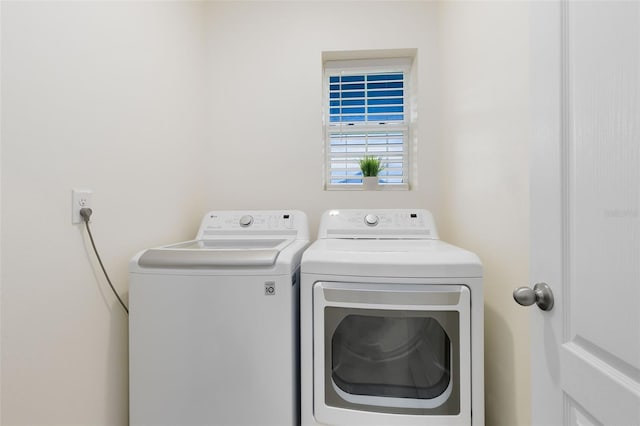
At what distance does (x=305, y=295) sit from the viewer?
3.85ft

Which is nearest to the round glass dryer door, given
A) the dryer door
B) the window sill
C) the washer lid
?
the dryer door

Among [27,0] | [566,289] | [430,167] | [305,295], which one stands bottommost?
[305,295]

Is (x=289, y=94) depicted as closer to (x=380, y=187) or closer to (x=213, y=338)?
(x=380, y=187)

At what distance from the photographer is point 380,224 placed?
174cm

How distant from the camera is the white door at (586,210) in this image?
0.47 m

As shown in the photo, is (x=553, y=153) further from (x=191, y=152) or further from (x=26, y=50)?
(x=191, y=152)

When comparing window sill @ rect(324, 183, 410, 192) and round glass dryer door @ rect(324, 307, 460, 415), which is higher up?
window sill @ rect(324, 183, 410, 192)

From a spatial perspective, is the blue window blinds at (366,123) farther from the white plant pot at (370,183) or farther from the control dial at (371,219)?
the control dial at (371,219)

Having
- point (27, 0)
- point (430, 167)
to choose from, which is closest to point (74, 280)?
point (27, 0)

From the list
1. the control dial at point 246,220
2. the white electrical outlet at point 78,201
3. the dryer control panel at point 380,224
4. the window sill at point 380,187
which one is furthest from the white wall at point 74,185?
the window sill at point 380,187

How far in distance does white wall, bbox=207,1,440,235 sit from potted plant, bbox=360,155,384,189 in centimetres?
7

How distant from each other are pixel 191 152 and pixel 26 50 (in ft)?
3.17

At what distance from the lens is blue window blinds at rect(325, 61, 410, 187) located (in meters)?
2.15

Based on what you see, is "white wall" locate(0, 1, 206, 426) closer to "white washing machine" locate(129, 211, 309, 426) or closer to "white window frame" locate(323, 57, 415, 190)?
"white washing machine" locate(129, 211, 309, 426)
